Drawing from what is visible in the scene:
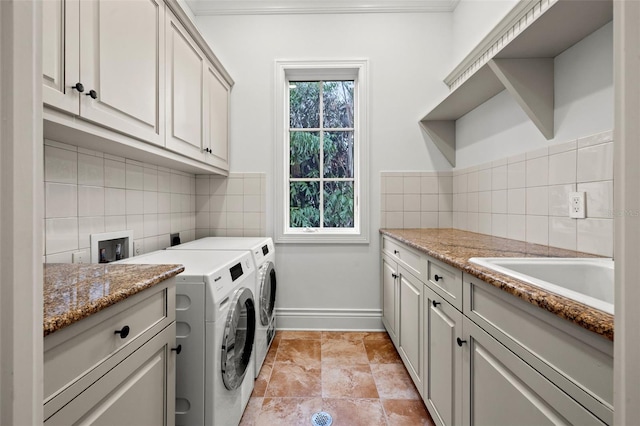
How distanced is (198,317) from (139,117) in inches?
35.1

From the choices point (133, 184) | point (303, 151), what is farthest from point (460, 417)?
point (303, 151)

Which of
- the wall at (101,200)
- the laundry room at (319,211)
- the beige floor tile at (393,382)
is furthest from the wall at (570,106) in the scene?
the wall at (101,200)

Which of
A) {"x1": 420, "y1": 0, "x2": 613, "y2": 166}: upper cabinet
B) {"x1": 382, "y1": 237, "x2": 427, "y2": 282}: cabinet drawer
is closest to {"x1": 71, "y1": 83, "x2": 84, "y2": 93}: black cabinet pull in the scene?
{"x1": 382, "y1": 237, "x2": 427, "y2": 282}: cabinet drawer

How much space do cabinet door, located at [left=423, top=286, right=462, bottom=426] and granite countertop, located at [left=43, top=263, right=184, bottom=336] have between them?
3.47 feet

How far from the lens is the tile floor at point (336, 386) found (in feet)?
4.73

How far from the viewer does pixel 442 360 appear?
121 centimetres

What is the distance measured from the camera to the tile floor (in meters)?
1.44

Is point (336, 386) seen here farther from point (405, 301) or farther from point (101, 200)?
point (101, 200)

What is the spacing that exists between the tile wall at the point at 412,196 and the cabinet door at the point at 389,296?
381 millimetres

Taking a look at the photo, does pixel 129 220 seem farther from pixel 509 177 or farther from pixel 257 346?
pixel 509 177

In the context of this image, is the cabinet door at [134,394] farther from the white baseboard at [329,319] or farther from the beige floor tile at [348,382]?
the white baseboard at [329,319]

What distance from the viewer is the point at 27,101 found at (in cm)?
31

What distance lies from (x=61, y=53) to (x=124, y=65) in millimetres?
284

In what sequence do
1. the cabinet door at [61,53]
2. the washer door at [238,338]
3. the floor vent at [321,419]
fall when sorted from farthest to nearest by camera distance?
the floor vent at [321,419] < the washer door at [238,338] < the cabinet door at [61,53]
